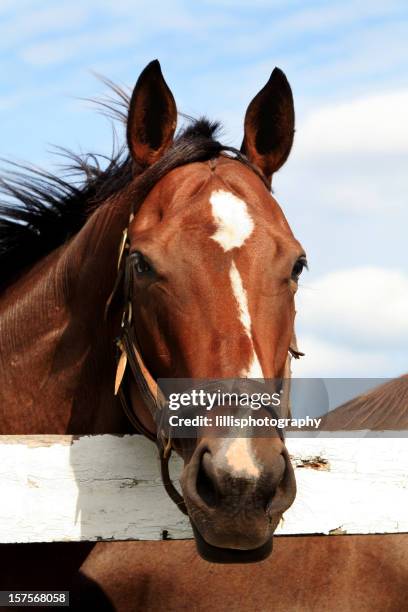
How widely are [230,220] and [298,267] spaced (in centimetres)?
35

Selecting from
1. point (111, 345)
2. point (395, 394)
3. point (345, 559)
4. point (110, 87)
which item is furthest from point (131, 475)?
point (395, 394)

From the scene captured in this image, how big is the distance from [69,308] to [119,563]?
1144 millimetres

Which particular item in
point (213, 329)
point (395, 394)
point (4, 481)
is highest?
point (213, 329)

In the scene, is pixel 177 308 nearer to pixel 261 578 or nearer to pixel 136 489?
pixel 136 489

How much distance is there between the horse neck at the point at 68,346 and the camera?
383cm

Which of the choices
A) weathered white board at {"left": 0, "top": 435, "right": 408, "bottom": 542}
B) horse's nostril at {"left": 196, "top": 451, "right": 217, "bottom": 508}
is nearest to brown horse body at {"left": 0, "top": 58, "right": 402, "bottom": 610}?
horse's nostril at {"left": 196, "top": 451, "right": 217, "bottom": 508}

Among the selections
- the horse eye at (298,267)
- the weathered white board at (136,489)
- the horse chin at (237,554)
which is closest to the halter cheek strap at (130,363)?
the weathered white board at (136,489)

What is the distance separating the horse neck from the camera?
3.83 m

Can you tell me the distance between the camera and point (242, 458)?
Result: 2666 mm

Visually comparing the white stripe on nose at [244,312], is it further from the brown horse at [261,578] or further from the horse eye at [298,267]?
the brown horse at [261,578]

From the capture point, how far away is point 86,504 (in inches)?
117

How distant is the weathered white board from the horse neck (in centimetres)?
67

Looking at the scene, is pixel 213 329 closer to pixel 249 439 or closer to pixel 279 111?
pixel 249 439

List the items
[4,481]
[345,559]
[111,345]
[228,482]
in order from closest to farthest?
[228,482] → [4,481] → [111,345] → [345,559]
